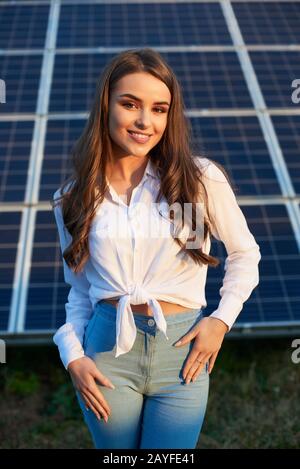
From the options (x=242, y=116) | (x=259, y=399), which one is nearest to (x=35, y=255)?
(x=259, y=399)

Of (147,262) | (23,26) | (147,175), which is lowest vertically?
(147,262)

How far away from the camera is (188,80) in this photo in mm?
6672

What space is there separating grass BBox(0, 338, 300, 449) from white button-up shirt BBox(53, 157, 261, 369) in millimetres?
2279

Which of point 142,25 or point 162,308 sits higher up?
point 142,25

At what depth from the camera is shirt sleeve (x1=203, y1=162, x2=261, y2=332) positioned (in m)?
2.53

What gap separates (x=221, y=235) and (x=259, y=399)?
2.76m

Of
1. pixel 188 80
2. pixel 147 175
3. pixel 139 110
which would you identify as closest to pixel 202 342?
pixel 147 175

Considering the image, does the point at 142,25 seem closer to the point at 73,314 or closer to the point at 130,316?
the point at 73,314

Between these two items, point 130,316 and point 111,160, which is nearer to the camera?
point 130,316

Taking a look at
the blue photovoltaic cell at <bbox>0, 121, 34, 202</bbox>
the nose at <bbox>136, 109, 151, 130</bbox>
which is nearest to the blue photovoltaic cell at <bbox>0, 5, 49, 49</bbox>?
the blue photovoltaic cell at <bbox>0, 121, 34, 202</bbox>

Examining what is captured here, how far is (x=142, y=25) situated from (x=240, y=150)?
2.39 m

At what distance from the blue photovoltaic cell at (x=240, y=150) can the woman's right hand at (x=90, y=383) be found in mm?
3062
